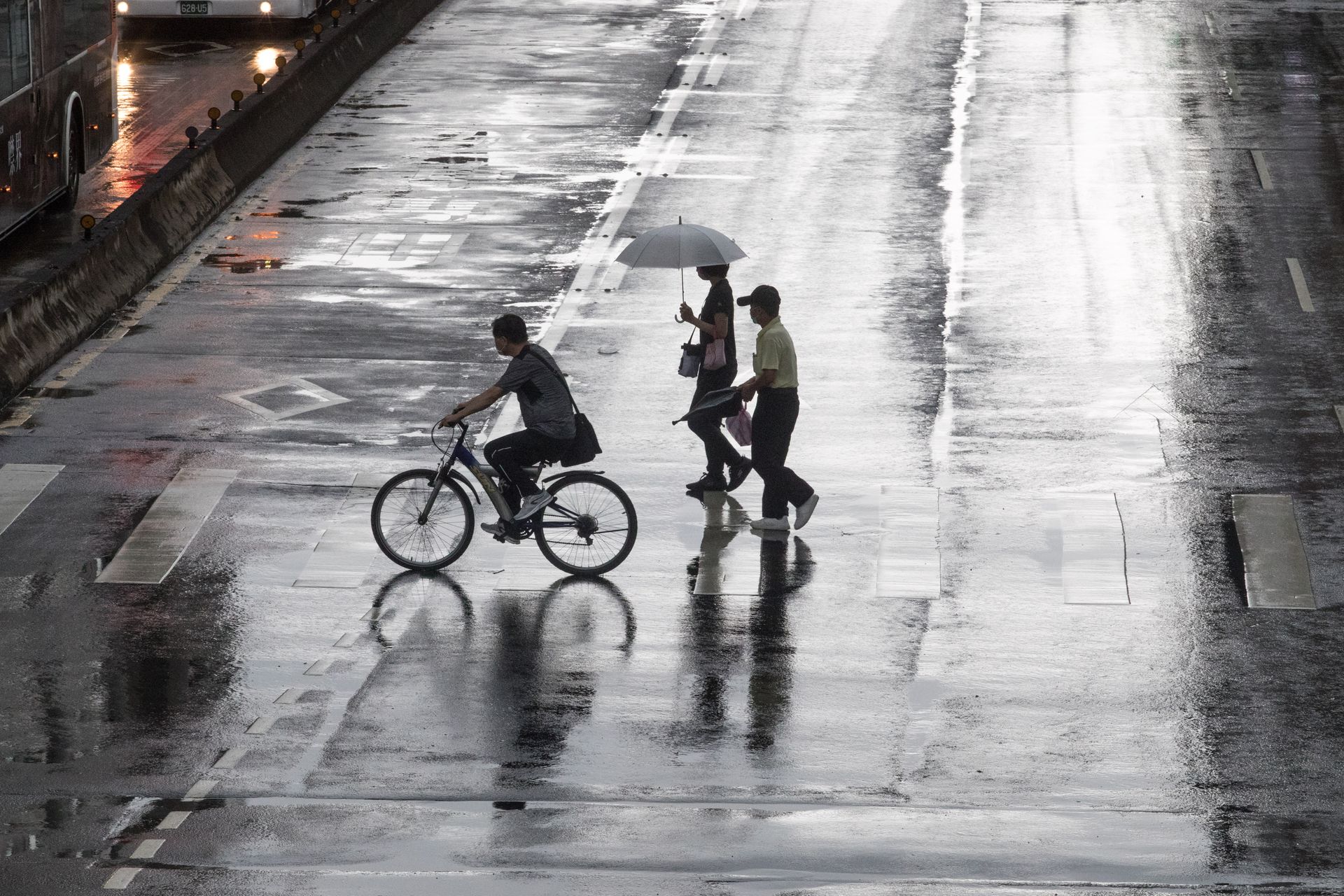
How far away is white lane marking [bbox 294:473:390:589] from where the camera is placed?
14.4m

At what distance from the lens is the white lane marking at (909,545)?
560 inches

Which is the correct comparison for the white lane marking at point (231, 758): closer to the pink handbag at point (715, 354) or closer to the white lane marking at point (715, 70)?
the pink handbag at point (715, 354)

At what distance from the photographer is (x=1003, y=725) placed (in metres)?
11.9

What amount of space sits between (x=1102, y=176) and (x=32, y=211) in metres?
12.5

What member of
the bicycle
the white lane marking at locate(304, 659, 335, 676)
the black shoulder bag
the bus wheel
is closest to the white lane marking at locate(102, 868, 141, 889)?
the white lane marking at locate(304, 659, 335, 676)

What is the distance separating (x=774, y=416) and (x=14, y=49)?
9.37 m

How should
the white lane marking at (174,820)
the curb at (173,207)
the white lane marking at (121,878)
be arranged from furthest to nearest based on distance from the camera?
the curb at (173,207) → the white lane marking at (174,820) → the white lane marking at (121,878)

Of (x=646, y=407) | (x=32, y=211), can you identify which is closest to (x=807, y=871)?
(x=646, y=407)

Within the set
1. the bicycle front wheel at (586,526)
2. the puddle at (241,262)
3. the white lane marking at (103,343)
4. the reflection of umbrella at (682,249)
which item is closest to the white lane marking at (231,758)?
the bicycle front wheel at (586,526)

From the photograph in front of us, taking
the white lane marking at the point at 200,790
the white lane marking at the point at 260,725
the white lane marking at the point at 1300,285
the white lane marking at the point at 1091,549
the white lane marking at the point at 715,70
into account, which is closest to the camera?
the white lane marking at the point at 200,790

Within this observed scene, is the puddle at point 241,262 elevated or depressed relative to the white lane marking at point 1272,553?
depressed

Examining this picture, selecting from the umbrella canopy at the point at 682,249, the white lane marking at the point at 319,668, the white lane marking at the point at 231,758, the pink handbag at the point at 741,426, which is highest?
the umbrella canopy at the point at 682,249

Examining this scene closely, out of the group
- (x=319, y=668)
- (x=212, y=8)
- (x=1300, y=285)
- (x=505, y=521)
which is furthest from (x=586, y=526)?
(x=212, y=8)

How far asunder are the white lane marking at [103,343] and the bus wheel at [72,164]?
1.60 meters
